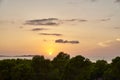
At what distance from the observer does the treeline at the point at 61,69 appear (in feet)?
292

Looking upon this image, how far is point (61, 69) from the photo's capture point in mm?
100500

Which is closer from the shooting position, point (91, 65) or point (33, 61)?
point (91, 65)

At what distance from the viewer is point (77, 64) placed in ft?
310

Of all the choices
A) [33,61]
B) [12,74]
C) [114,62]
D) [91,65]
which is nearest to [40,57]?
[33,61]

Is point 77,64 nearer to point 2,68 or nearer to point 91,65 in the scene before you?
point 91,65

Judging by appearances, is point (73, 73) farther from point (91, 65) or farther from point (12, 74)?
point (12, 74)

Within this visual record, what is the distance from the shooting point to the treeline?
8890 centimetres

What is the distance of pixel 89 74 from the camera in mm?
90812

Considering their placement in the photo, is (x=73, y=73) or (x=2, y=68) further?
(x=2, y=68)

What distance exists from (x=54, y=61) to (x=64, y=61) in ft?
9.43

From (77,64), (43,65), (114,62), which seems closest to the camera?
(114,62)

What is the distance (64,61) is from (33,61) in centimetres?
855

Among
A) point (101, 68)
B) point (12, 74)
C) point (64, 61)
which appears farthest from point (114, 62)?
point (12, 74)

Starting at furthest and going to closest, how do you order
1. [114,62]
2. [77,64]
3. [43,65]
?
[43,65] → [77,64] → [114,62]
